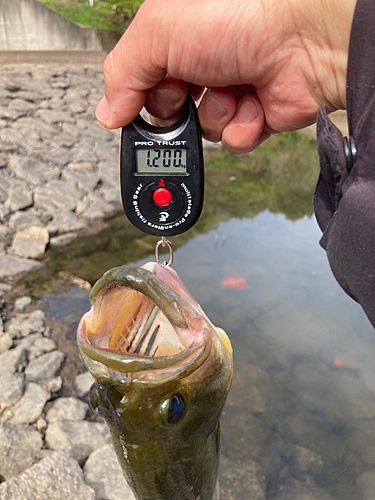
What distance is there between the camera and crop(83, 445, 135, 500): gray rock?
3.13 meters

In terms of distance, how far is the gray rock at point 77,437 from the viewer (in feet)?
11.5

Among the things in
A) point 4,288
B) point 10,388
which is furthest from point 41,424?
point 4,288

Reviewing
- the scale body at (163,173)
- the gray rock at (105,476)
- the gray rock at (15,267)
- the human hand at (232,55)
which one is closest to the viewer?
the human hand at (232,55)

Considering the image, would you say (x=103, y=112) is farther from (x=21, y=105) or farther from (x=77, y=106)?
(x=77, y=106)

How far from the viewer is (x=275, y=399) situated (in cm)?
434

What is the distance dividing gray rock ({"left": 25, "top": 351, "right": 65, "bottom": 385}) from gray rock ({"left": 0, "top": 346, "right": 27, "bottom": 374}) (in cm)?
8

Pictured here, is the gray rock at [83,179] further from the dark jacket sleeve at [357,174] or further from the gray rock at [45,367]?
the dark jacket sleeve at [357,174]

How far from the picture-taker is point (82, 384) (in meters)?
4.21

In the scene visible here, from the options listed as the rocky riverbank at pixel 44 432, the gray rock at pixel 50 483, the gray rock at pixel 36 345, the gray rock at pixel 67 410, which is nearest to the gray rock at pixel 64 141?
the rocky riverbank at pixel 44 432

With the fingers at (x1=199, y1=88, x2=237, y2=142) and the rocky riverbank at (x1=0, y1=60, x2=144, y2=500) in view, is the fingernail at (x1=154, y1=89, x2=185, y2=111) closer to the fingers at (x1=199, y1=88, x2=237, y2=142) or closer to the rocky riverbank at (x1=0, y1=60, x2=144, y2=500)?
the fingers at (x1=199, y1=88, x2=237, y2=142)

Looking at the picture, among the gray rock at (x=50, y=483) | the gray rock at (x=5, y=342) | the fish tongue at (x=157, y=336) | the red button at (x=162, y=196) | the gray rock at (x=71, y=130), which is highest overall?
the red button at (x=162, y=196)

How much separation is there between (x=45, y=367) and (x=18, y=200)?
3.81m

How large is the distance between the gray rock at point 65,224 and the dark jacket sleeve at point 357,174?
245 inches

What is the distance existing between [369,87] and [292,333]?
4269 millimetres
